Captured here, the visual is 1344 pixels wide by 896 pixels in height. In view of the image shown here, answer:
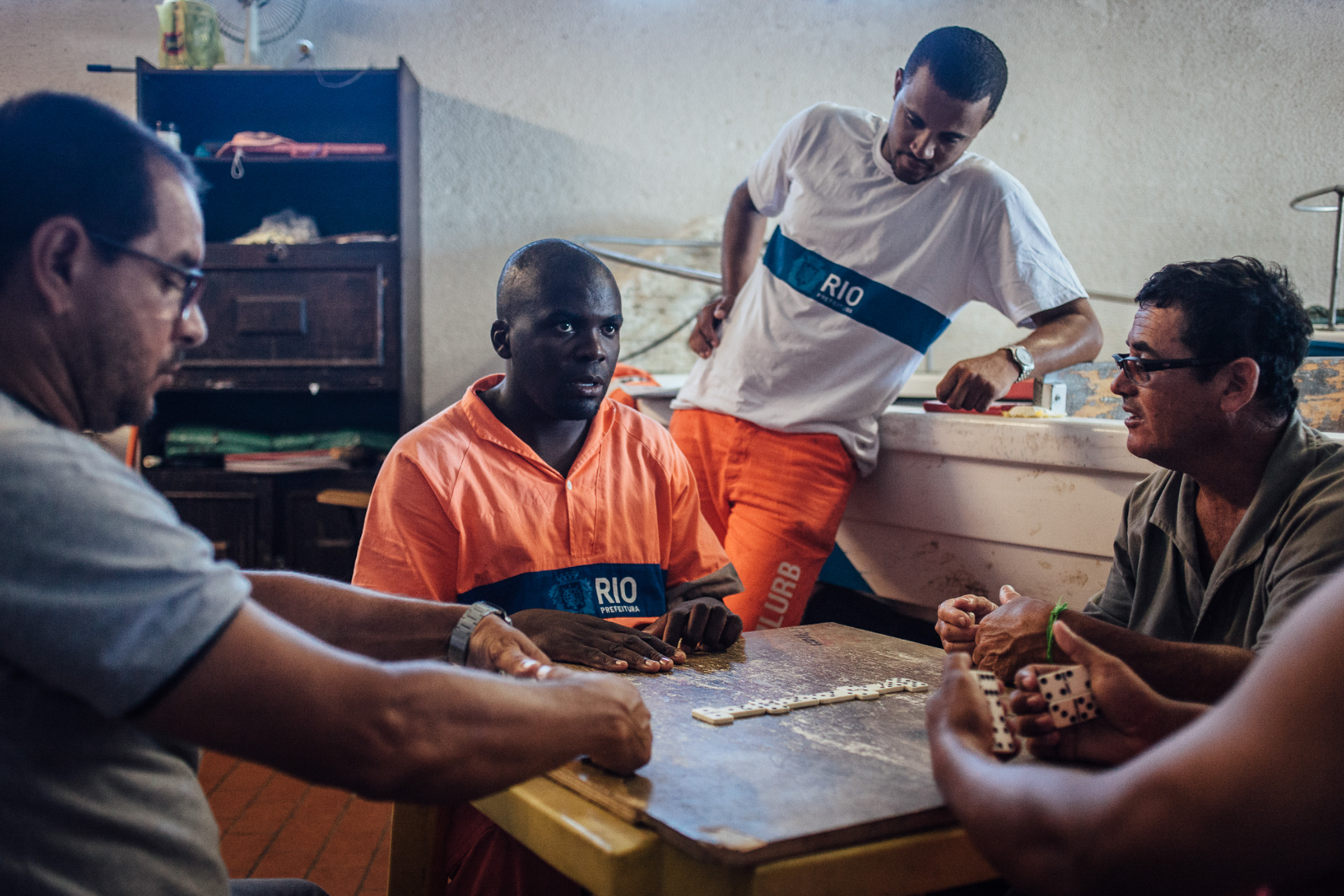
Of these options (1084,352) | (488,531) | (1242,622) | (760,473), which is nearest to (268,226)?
(760,473)

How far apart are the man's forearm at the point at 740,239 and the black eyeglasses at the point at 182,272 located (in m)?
2.08

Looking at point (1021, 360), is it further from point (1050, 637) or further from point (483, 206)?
point (483, 206)

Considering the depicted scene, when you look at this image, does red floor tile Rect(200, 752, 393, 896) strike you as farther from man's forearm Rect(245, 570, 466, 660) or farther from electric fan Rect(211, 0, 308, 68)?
electric fan Rect(211, 0, 308, 68)

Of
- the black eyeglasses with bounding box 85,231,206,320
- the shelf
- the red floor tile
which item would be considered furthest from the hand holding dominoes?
the shelf

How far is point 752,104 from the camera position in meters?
4.67

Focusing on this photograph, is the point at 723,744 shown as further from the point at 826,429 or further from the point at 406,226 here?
the point at 406,226

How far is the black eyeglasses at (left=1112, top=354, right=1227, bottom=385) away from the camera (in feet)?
5.16

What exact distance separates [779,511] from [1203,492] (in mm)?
1085

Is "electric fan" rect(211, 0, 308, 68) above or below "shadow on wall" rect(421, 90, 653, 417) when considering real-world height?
above

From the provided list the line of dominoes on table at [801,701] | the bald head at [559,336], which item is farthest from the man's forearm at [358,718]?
the bald head at [559,336]

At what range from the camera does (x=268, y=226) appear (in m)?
4.17

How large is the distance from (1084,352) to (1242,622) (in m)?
1.09

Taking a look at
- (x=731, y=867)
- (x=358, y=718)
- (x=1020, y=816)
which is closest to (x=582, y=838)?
(x=731, y=867)

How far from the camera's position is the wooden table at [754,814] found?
0.88 meters
